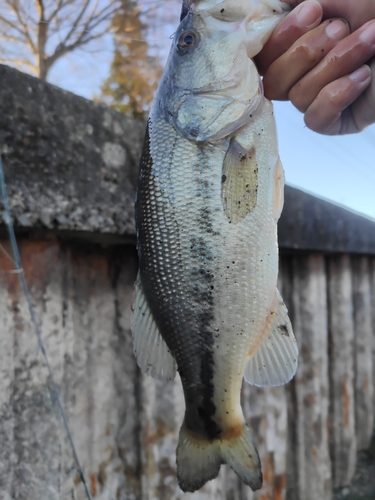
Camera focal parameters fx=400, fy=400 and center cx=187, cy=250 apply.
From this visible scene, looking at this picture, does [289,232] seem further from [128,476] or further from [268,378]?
[128,476]

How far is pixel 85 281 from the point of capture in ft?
5.37

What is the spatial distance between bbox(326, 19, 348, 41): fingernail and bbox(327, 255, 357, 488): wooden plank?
6.03 feet

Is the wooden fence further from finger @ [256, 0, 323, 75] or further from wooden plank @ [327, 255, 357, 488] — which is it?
finger @ [256, 0, 323, 75]

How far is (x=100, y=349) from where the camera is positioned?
1.66 metres

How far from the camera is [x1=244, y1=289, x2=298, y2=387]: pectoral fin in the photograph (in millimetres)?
1228

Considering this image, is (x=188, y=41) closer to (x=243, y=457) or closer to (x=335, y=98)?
(x=335, y=98)

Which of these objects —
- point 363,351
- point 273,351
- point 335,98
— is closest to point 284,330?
point 273,351

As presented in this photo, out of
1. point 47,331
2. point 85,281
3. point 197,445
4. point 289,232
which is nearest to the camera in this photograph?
point 197,445

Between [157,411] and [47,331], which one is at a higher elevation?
[47,331]

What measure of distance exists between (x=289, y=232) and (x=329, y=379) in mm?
1282

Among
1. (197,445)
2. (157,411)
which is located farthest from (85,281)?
(197,445)

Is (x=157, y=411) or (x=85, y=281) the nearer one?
(x=85, y=281)

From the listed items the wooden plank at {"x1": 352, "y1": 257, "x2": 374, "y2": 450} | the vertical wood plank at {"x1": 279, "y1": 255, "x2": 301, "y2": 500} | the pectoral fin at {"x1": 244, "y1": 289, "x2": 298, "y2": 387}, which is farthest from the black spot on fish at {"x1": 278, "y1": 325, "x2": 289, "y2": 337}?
the wooden plank at {"x1": 352, "y1": 257, "x2": 374, "y2": 450}

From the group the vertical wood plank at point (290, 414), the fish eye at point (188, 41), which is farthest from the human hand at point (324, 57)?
the vertical wood plank at point (290, 414)
